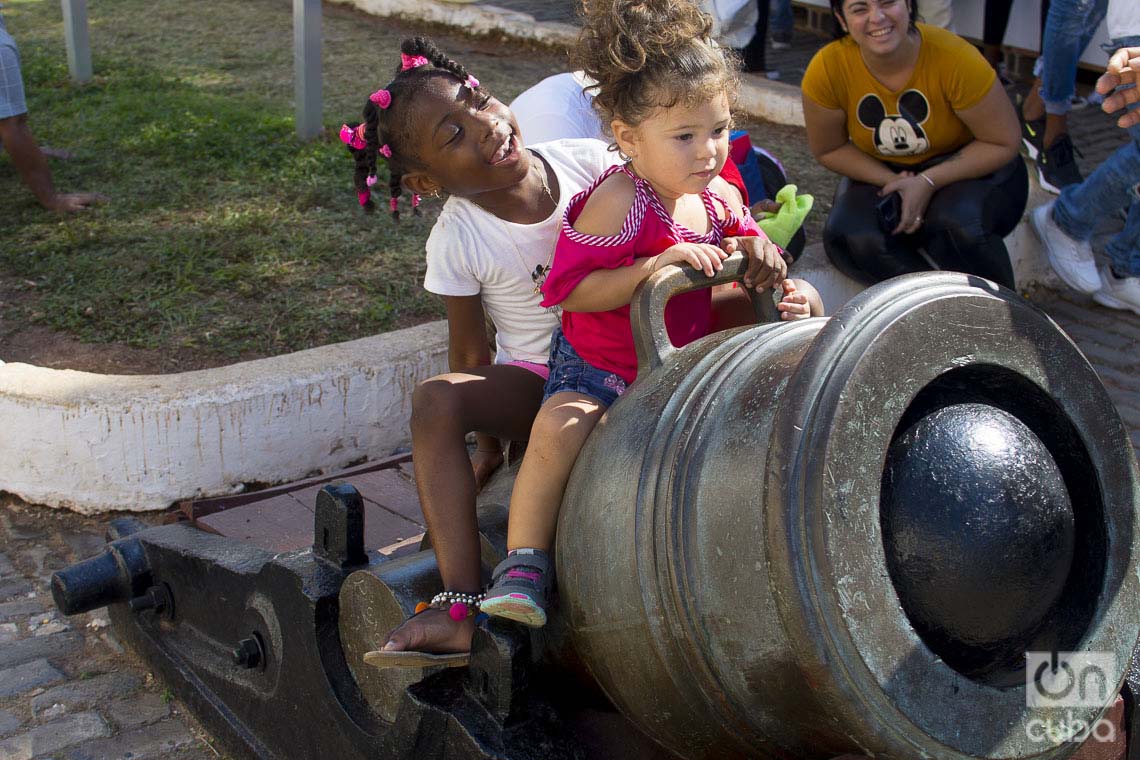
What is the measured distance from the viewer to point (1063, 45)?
6348mm

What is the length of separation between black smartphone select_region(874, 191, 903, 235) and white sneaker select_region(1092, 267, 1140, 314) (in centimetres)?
130

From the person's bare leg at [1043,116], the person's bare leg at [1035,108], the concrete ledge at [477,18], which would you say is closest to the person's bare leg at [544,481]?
the person's bare leg at [1043,116]

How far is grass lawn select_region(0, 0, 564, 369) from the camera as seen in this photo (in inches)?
173

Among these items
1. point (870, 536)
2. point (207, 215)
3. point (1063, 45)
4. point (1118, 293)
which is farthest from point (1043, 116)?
point (870, 536)

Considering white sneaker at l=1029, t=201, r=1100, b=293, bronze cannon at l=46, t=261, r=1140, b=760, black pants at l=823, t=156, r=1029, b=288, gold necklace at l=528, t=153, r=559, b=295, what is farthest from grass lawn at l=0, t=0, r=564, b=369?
white sneaker at l=1029, t=201, r=1100, b=293

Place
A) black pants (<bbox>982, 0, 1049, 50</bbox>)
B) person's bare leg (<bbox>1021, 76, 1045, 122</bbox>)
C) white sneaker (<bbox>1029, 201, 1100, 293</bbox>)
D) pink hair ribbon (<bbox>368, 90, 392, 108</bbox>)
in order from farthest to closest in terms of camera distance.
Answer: black pants (<bbox>982, 0, 1049, 50</bbox>)
person's bare leg (<bbox>1021, 76, 1045, 122</bbox>)
white sneaker (<bbox>1029, 201, 1100, 293</bbox>)
pink hair ribbon (<bbox>368, 90, 392, 108</bbox>)

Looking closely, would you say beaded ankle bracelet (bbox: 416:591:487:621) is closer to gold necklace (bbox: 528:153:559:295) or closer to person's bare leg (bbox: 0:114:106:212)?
gold necklace (bbox: 528:153:559:295)

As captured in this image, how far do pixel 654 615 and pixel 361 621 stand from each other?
0.80 metres

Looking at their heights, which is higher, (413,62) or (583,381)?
(413,62)

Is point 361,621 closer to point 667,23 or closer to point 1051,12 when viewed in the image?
point 667,23

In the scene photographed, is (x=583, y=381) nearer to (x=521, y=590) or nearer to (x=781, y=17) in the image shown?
(x=521, y=590)

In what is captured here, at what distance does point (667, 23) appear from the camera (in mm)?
2256

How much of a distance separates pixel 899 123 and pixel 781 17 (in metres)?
5.14

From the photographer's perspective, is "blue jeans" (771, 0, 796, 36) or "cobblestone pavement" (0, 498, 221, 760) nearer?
"cobblestone pavement" (0, 498, 221, 760)
